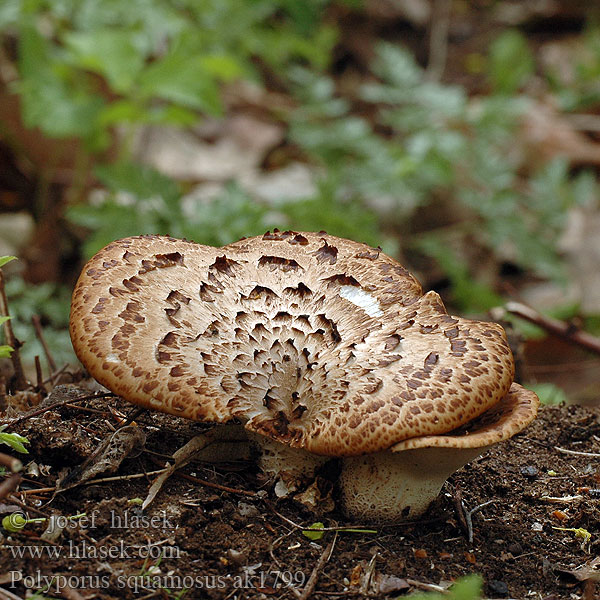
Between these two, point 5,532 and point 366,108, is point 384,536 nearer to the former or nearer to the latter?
point 5,532

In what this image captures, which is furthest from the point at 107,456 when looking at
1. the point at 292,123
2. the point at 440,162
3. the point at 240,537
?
the point at 292,123

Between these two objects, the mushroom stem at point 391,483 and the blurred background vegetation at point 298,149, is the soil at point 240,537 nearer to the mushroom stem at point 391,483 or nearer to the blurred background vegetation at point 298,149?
the mushroom stem at point 391,483

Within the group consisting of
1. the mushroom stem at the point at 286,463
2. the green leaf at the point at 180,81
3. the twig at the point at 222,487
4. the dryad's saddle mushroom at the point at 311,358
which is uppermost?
the green leaf at the point at 180,81

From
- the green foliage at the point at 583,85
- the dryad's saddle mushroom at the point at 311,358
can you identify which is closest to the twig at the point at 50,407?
the dryad's saddle mushroom at the point at 311,358

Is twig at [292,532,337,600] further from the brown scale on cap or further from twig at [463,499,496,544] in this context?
twig at [463,499,496,544]

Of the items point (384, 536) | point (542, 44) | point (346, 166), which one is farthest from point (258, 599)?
point (542, 44)

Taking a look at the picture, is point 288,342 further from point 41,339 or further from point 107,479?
point 41,339

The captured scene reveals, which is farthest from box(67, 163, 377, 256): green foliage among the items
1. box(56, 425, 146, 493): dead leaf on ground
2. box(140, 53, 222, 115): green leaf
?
Result: box(56, 425, 146, 493): dead leaf on ground
